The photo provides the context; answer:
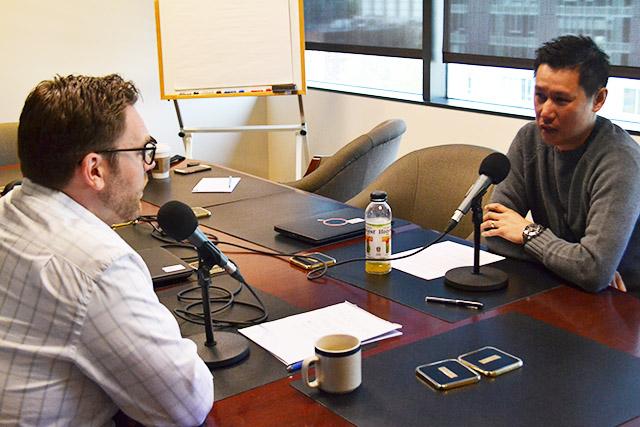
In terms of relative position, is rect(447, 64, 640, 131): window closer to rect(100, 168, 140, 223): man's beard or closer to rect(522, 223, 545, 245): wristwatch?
rect(522, 223, 545, 245): wristwatch

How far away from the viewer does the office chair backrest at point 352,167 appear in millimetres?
3596

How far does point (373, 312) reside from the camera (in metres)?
1.91

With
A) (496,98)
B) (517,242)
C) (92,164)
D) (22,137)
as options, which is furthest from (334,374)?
(496,98)

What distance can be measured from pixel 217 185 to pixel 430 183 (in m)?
0.83

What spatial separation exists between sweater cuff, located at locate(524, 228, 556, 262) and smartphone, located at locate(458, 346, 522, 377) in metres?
0.55

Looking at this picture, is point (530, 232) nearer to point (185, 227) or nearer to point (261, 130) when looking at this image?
point (185, 227)

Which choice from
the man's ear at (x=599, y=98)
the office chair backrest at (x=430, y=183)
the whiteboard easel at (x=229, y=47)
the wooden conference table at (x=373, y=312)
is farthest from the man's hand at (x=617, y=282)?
the whiteboard easel at (x=229, y=47)

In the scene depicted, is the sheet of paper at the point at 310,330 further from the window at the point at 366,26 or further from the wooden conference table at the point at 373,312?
the window at the point at 366,26

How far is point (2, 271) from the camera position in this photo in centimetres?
143

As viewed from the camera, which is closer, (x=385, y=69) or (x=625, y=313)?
(x=625, y=313)

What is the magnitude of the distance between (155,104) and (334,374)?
13.7 ft

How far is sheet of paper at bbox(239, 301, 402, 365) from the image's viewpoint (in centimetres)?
172

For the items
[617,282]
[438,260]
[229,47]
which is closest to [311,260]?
[438,260]

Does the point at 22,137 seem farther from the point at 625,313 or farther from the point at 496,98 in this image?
the point at 496,98
